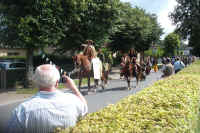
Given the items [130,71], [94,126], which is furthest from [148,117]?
[130,71]

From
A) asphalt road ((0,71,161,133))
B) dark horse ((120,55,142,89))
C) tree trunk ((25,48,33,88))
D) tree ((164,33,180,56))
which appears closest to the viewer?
asphalt road ((0,71,161,133))

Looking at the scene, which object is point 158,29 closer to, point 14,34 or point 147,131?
point 14,34

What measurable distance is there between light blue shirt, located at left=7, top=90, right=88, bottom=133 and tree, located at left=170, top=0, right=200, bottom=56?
46383mm

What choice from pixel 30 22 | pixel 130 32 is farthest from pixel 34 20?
pixel 130 32

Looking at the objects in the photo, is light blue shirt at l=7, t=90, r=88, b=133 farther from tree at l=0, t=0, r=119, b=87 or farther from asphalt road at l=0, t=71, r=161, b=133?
tree at l=0, t=0, r=119, b=87

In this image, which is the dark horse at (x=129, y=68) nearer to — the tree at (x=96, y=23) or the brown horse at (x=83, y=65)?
the brown horse at (x=83, y=65)

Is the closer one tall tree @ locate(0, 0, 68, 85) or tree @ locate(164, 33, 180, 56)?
tall tree @ locate(0, 0, 68, 85)

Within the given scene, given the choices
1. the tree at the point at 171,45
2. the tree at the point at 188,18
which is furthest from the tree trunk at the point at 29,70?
the tree at the point at 171,45

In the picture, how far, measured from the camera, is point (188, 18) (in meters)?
47.3

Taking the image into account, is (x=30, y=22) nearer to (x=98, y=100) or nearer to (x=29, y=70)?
(x=29, y=70)

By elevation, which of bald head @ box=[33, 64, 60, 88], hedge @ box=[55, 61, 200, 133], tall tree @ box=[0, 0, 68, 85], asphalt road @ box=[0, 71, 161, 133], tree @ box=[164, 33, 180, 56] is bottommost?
asphalt road @ box=[0, 71, 161, 133]

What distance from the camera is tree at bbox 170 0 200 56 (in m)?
46.2

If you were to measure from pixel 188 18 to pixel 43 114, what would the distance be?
49.0 metres

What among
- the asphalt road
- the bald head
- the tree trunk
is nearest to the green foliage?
the tree trunk
